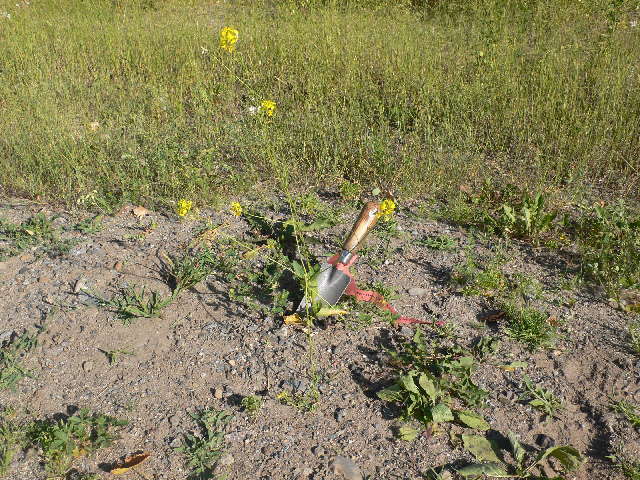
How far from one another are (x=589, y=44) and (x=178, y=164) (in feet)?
11.5

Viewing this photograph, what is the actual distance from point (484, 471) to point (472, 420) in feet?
0.74

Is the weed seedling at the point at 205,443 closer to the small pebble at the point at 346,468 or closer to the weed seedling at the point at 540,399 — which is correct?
the small pebble at the point at 346,468

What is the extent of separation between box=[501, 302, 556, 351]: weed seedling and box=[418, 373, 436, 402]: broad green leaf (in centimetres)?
54

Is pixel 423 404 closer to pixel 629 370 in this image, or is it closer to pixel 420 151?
pixel 629 370

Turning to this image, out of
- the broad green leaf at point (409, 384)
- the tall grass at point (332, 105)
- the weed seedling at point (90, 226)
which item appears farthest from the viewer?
the tall grass at point (332, 105)

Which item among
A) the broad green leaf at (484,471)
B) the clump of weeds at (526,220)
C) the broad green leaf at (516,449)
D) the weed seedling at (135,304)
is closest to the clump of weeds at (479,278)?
the clump of weeds at (526,220)

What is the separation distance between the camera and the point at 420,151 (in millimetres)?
4109

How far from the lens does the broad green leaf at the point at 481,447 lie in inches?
87.9

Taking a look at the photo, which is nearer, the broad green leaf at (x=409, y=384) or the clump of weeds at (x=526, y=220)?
the broad green leaf at (x=409, y=384)

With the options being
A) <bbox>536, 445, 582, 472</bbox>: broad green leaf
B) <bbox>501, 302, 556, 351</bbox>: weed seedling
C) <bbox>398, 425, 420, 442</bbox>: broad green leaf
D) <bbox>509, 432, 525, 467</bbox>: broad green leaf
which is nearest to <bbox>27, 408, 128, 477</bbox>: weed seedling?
<bbox>398, 425, 420, 442</bbox>: broad green leaf

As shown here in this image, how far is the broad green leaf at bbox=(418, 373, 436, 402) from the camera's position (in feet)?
7.74

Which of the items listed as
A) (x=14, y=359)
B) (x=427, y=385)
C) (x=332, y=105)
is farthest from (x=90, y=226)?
(x=427, y=385)

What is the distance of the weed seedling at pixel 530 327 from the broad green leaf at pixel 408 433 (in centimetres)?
69

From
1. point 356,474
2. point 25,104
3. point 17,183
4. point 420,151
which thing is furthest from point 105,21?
point 356,474
